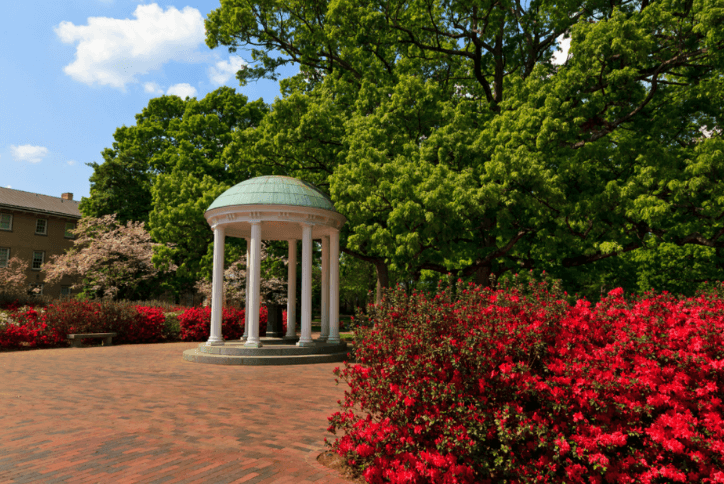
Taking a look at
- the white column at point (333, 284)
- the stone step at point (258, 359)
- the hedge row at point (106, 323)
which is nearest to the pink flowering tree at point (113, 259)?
the hedge row at point (106, 323)

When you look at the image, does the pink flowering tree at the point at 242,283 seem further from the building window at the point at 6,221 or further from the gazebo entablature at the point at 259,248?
the building window at the point at 6,221

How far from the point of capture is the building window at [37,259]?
4569 centimetres

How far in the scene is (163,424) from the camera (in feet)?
23.8

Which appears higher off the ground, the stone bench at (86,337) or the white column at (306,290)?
the white column at (306,290)

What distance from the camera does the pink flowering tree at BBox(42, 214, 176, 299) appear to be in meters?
33.2

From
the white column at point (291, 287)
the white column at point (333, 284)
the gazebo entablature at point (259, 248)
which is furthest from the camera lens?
the white column at point (291, 287)

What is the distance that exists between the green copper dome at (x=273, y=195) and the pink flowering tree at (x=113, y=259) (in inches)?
684

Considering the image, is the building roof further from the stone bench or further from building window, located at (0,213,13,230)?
the stone bench

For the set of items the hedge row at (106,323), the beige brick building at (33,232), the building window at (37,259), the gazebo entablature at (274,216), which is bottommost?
the hedge row at (106,323)

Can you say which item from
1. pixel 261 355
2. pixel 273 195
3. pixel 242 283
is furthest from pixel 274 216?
pixel 242 283

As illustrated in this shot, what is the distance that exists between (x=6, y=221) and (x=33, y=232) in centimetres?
242

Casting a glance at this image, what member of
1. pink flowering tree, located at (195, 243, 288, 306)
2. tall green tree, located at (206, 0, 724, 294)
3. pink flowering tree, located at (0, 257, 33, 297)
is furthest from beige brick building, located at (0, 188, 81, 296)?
tall green tree, located at (206, 0, 724, 294)

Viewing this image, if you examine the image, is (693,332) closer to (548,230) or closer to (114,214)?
(548,230)

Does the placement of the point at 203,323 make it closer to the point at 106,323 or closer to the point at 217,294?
the point at 106,323
